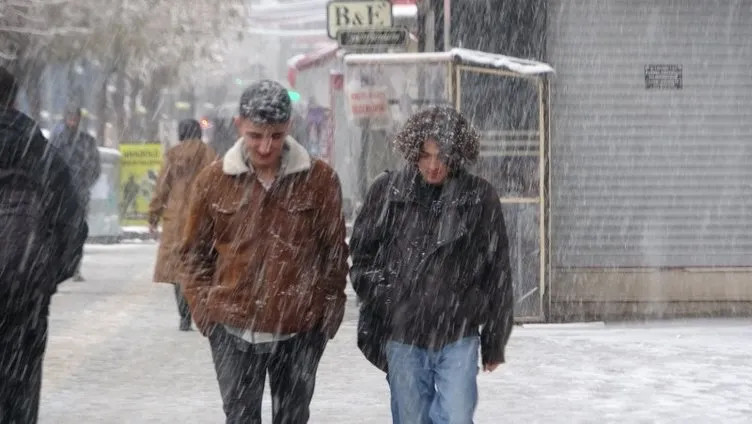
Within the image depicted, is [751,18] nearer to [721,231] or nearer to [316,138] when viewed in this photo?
[721,231]

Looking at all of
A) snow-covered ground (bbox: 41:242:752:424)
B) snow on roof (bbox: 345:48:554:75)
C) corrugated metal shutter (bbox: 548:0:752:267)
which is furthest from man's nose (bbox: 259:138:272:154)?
corrugated metal shutter (bbox: 548:0:752:267)

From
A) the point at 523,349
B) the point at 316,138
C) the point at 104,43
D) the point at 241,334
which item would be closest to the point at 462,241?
the point at 241,334

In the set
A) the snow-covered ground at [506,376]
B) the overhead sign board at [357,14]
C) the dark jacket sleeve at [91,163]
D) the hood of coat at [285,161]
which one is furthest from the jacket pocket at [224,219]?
the dark jacket sleeve at [91,163]

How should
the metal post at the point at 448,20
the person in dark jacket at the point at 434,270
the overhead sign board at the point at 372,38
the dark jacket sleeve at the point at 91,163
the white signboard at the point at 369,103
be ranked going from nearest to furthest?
the person in dark jacket at the point at 434,270 → the metal post at the point at 448,20 → the overhead sign board at the point at 372,38 → the white signboard at the point at 369,103 → the dark jacket sleeve at the point at 91,163

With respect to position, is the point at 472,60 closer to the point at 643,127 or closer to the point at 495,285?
the point at 643,127

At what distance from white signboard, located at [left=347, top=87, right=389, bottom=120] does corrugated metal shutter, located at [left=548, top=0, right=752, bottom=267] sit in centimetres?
320

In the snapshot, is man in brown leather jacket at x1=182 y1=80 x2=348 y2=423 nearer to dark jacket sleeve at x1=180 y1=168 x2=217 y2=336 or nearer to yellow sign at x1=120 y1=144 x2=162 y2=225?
dark jacket sleeve at x1=180 y1=168 x2=217 y2=336

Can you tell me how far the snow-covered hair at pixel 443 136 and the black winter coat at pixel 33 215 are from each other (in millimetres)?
1204

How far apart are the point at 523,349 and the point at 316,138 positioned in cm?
1957

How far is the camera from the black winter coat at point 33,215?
561cm

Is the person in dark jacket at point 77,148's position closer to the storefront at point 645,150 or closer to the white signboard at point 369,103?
the white signboard at point 369,103

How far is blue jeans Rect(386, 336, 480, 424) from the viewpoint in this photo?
220 inches

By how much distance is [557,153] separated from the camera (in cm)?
1370

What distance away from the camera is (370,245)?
18.6ft
